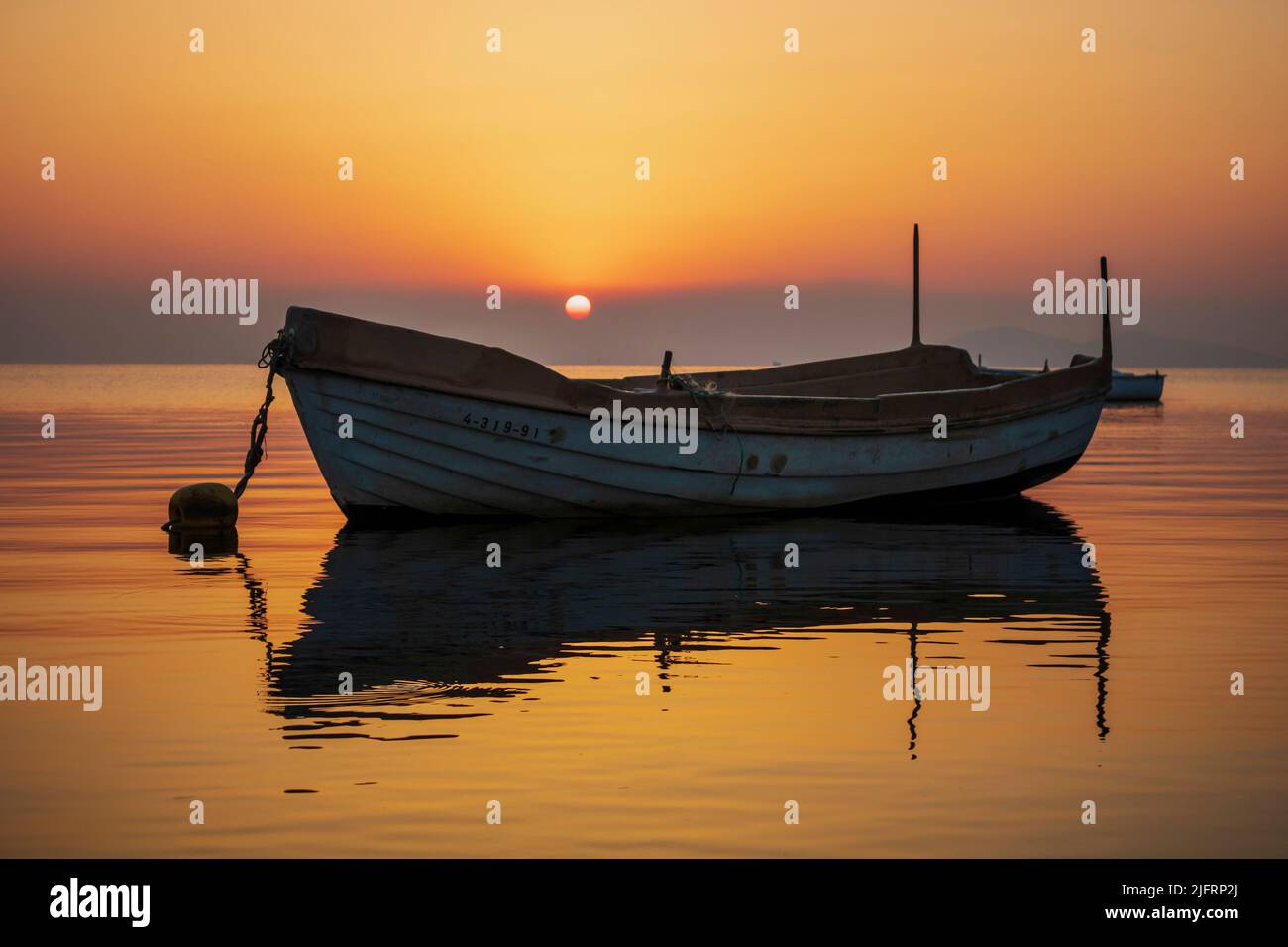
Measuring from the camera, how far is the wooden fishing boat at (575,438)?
19.2m

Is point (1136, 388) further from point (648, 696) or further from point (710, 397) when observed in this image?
point (648, 696)

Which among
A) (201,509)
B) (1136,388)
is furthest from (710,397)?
(1136,388)

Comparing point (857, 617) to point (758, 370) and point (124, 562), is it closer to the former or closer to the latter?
point (124, 562)

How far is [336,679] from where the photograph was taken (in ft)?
34.8

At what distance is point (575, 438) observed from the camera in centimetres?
1980

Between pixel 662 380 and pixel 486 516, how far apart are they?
2857mm

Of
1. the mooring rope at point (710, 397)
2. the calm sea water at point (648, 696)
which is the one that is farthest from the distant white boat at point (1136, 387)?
the mooring rope at point (710, 397)

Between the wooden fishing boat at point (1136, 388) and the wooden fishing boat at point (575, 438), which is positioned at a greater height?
the wooden fishing boat at point (1136, 388)

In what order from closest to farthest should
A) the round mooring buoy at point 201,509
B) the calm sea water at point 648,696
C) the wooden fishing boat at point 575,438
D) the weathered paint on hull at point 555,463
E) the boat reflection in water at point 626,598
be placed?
the calm sea water at point 648,696, the boat reflection in water at point 626,598, the wooden fishing boat at point 575,438, the weathered paint on hull at point 555,463, the round mooring buoy at point 201,509

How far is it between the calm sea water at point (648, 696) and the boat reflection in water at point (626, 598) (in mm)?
60

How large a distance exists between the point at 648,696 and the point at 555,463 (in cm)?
1009

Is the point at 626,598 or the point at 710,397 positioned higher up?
the point at 710,397

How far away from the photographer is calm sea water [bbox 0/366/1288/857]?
287 inches

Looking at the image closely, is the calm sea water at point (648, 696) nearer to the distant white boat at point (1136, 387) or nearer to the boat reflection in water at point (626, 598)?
the boat reflection in water at point (626, 598)
